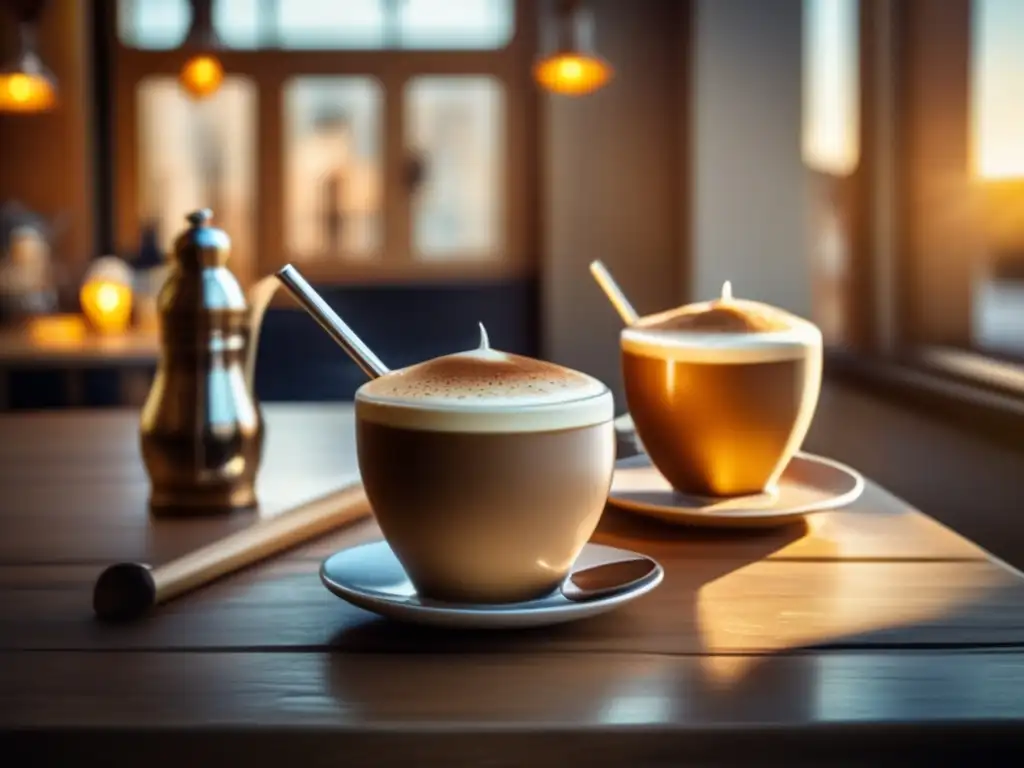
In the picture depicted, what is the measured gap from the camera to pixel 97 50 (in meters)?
4.66

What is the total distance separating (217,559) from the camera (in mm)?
773

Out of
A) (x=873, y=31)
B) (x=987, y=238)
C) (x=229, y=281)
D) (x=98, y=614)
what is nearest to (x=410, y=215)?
(x=873, y=31)

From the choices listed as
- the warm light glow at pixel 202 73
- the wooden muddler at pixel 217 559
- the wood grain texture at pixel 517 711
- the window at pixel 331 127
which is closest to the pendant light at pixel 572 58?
the warm light glow at pixel 202 73

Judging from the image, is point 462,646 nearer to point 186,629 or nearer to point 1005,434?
point 186,629

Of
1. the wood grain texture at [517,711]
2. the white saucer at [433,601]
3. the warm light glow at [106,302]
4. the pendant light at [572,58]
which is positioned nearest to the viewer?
the wood grain texture at [517,711]

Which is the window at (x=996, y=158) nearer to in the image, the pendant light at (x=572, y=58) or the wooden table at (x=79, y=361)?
the pendant light at (x=572, y=58)

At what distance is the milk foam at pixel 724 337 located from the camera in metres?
0.86

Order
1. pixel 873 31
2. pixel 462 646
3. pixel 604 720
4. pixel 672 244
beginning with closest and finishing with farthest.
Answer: pixel 604 720, pixel 462 646, pixel 873 31, pixel 672 244

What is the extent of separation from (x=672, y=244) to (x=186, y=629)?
3989 millimetres

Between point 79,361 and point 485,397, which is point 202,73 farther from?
point 485,397

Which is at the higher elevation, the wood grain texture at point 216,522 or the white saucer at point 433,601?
the white saucer at point 433,601

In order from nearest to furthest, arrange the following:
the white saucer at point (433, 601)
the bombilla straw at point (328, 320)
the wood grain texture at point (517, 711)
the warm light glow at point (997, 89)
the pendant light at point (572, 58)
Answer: the wood grain texture at point (517, 711) → the white saucer at point (433, 601) → the bombilla straw at point (328, 320) → the warm light glow at point (997, 89) → the pendant light at point (572, 58)

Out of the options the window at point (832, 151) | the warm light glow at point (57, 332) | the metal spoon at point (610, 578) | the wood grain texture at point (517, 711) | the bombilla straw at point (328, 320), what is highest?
the window at point (832, 151)

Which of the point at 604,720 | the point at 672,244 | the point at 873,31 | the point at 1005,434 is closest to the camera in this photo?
the point at 604,720
